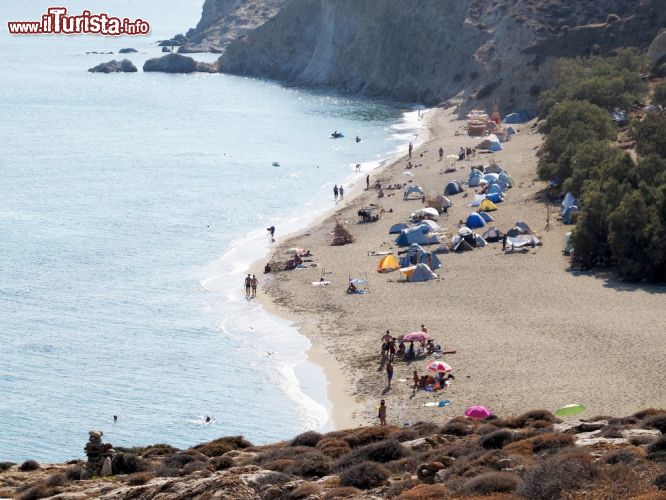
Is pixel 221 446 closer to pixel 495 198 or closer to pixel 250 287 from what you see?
pixel 250 287

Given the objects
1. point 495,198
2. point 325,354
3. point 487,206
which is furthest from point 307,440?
point 495,198

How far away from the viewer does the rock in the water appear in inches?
6850

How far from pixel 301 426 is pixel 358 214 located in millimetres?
28885

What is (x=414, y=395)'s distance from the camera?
112 ft

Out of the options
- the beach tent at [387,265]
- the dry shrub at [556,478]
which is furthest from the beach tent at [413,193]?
the dry shrub at [556,478]

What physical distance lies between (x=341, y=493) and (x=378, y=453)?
3.42 metres

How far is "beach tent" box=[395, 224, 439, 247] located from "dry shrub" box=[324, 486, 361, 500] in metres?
35.0

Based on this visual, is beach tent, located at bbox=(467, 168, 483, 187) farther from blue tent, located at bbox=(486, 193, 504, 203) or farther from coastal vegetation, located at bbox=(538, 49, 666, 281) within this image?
blue tent, located at bbox=(486, 193, 504, 203)

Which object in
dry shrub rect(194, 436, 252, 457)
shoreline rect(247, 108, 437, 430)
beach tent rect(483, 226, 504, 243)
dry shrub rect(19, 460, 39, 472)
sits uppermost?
beach tent rect(483, 226, 504, 243)

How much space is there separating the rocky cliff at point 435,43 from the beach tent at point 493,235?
43.6 m

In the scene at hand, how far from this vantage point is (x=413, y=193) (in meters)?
65.8

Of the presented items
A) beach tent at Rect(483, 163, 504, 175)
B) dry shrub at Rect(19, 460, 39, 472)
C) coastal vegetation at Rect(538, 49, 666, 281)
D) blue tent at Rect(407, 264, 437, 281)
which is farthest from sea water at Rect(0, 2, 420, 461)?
coastal vegetation at Rect(538, 49, 666, 281)

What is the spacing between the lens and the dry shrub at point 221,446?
998 inches

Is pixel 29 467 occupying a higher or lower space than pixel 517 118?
lower
